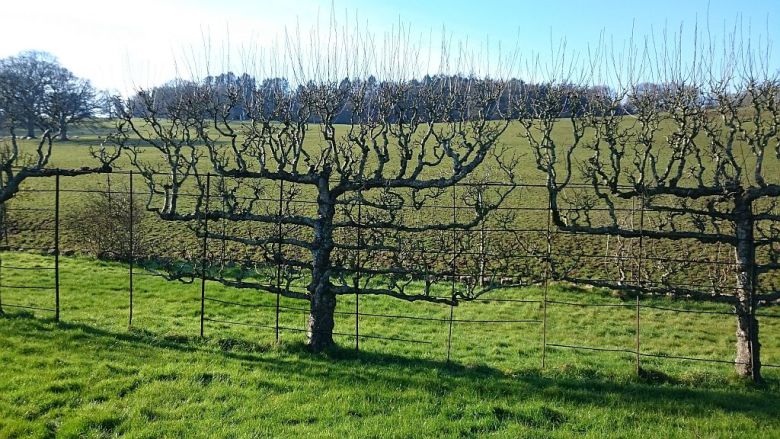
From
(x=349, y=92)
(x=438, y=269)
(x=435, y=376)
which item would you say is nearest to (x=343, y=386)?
(x=435, y=376)

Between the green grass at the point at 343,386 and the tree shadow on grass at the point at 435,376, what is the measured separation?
3 cm

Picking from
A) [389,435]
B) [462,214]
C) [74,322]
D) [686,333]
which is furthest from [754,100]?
[462,214]

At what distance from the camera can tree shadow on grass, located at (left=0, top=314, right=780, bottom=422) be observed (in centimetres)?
729

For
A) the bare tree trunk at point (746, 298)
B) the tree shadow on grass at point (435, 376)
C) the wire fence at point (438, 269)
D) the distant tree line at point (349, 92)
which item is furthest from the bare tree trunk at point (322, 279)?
the bare tree trunk at point (746, 298)

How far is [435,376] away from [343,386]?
1455 mm

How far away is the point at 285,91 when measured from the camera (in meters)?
10.5

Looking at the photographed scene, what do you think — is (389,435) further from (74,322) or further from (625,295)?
(625,295)

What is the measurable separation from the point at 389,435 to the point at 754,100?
26.7 feet

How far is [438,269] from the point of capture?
58.0 feet

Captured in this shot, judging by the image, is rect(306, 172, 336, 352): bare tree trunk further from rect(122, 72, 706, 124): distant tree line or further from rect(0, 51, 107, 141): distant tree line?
rect(0, 51, 107, 141): distant tree line

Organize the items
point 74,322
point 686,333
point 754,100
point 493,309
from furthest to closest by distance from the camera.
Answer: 1. point 493,309
2. point 686,333
3. point 74,322
4. point 754,100

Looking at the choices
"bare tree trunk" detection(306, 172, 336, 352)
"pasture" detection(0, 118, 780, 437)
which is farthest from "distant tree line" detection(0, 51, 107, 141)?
"bare tree trunk" detection(306, 172, 336, 352)

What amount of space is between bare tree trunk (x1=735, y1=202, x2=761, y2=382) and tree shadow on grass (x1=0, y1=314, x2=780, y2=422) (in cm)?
46

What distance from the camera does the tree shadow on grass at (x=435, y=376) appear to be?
7293mm
